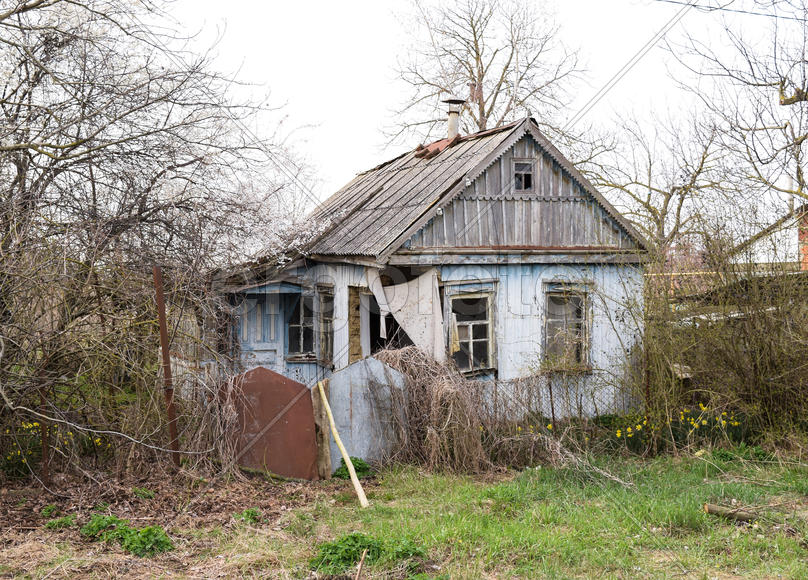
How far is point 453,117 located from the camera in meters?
17.6

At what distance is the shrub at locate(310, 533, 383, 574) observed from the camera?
6.02m

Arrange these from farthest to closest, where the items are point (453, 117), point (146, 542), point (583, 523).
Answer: point (453, 117), point (583, 523), point (146, 542)

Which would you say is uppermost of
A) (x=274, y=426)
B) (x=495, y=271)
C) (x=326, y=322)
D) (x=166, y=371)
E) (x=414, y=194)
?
(x=414, y=194)

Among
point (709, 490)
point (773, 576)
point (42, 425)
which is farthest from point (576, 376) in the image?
point (42, 425)

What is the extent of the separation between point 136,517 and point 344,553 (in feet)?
8.43

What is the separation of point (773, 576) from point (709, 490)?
221cm

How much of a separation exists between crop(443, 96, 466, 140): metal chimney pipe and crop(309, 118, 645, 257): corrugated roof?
28.5 inches

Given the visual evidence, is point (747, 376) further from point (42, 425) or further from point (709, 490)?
point (42, 425)

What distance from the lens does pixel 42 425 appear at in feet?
26.9

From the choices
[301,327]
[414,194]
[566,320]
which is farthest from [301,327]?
[566,320]

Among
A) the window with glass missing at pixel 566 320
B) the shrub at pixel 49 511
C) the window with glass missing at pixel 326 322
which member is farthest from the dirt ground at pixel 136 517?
the window with glass missing at pixel 566 320

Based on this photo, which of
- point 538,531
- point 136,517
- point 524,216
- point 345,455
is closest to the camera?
point 538,531

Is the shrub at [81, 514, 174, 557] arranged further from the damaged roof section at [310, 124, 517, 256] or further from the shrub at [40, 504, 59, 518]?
the damaged roof section at [310, 124, 517, 256]

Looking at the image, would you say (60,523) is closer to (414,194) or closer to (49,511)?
(49,511)
